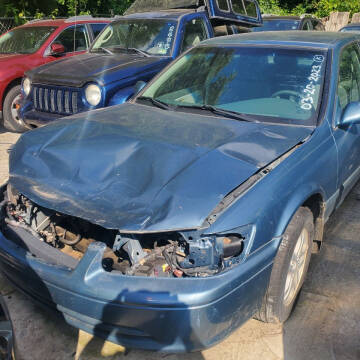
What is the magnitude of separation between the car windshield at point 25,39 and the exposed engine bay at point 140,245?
5.51m

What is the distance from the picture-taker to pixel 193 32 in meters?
6.79

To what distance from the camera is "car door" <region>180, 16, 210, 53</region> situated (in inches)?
261

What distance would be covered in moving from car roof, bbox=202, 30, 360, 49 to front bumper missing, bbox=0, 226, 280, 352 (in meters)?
2.04

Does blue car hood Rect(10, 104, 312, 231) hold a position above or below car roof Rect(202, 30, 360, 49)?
below

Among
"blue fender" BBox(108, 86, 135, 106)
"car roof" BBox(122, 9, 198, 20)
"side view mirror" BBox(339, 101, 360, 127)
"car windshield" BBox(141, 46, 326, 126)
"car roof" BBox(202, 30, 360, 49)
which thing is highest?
"car roof" BBox(202, 30, 360, 49)

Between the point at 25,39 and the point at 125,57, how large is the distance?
272 centimetres

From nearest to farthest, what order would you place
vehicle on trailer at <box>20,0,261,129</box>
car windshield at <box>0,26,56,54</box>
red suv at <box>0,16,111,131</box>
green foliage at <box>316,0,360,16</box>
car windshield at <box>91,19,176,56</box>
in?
vehicle on trailer at <box>20,0,261,129</box>
car windshield at <box>91,19,176,56</box>
red suv at <box>0,16,111,131</box>
car windshield at <box>0,26,56,54</box>
green foliage at <box>316,0,360,16</box>

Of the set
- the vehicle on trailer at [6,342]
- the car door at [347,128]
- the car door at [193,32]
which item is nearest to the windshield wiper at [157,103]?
the car door at [347,128]

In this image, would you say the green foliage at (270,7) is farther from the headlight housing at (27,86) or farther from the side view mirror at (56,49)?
the headlight housing at (27,86)

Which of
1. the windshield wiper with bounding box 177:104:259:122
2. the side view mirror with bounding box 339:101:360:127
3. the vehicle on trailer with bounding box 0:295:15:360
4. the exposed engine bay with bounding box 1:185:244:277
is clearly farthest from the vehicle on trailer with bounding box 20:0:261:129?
the vehicle on trailer with bounding box 0:295:15:360

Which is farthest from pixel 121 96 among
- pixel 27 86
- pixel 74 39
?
pixel 74 39

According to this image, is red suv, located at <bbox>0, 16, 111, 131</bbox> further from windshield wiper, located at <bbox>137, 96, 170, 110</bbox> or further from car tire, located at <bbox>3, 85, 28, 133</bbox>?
windshield wiper, located at <bbox>137, 96, 170, 110</bbox>

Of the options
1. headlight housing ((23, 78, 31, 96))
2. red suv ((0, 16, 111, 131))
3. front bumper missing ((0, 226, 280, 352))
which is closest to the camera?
front bumper missing ((0, 226, 280, 352))

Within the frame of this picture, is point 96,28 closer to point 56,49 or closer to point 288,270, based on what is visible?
point 56,49
